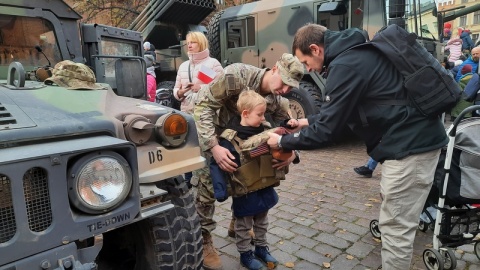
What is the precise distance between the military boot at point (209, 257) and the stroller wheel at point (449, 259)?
5.40ft

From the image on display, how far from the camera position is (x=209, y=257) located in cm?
297

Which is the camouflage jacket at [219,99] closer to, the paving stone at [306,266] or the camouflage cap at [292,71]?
the camouflage cap at [292,71]

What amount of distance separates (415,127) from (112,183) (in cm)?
173

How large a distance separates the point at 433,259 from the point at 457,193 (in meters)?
0.51

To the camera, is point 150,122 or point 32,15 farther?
point 32,15

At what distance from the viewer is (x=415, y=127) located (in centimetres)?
231

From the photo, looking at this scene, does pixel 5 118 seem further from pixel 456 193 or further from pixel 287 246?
pixel 456 193

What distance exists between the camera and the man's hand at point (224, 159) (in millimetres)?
2582

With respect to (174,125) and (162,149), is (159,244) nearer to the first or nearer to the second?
(162,149)

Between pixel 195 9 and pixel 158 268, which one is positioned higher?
pixel 195 9

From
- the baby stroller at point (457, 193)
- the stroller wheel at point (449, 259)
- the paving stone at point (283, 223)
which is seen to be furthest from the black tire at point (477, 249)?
the paving stone at point (283, 223)


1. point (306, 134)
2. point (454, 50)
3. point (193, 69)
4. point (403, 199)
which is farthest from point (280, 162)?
point (454, 50)

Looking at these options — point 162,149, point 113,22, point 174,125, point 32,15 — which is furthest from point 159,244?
point 113,22

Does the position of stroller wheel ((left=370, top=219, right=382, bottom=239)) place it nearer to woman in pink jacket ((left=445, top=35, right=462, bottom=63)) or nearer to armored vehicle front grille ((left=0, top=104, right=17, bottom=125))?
armored vehicle front grille ((left=0, top=104, right=17, bottom=125))
